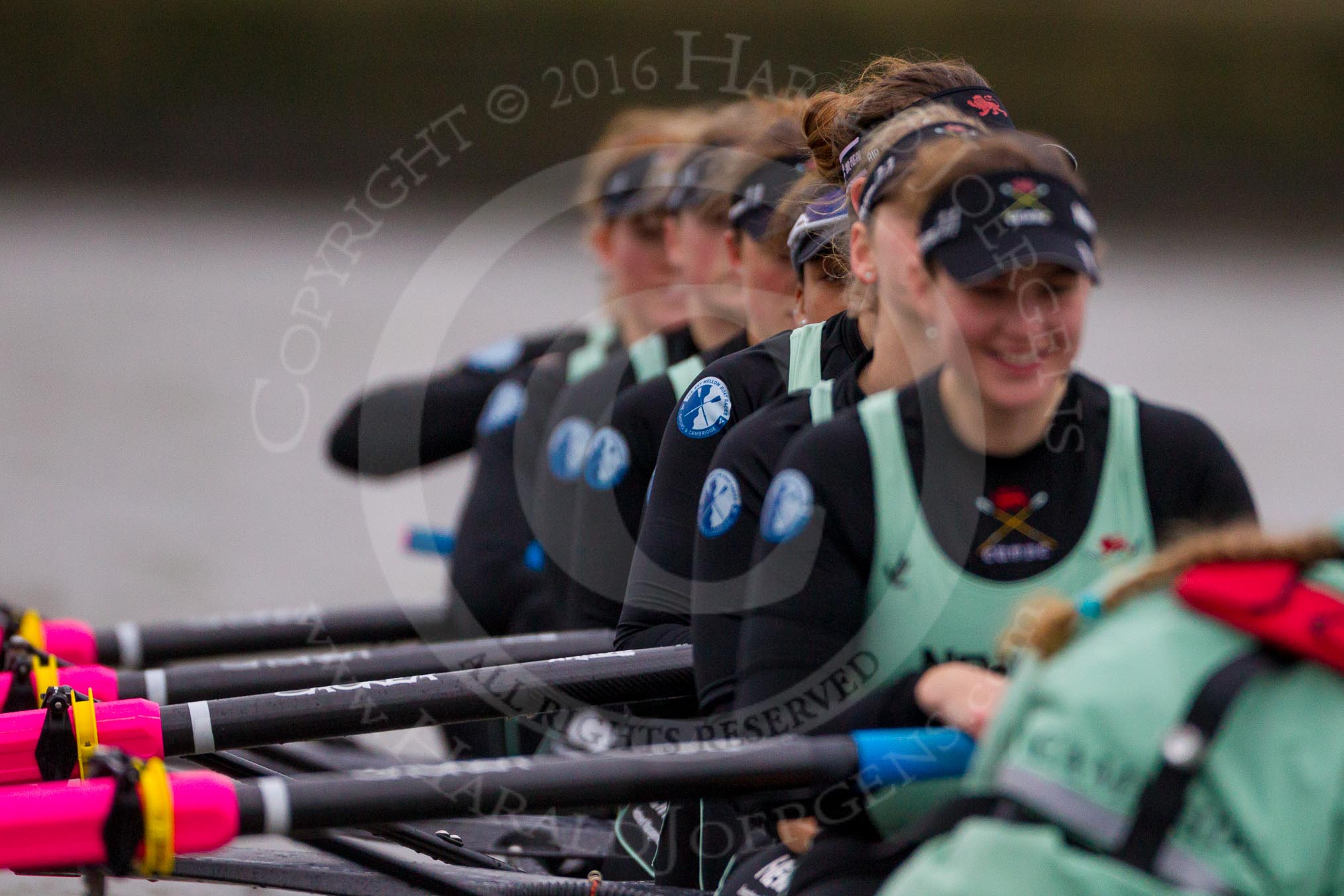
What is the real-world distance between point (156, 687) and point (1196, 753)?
195 centimetres

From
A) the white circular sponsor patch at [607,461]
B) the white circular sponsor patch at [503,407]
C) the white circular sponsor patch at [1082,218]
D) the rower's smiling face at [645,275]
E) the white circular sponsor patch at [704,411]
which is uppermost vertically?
the rower's smiling face at [645,275]

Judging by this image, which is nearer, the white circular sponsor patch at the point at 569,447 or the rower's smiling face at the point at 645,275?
the white circular sponsor patch at the point at 569,447

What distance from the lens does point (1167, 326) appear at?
1091cm

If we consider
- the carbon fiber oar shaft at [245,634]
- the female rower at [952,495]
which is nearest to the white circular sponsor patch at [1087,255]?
the female rower at [952,495]

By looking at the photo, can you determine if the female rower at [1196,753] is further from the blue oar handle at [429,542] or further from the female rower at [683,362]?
the blue oar handle at [429,542]

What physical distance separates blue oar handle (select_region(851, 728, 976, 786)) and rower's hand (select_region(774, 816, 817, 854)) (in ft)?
0.88

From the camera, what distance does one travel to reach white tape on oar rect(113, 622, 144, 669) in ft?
12.1

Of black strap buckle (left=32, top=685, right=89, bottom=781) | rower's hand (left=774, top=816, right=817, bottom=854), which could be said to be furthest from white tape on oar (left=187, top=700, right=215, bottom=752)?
rower's hand (left=774, top=816, right=817, bottom=854)

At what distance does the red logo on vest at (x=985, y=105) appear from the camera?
256cm

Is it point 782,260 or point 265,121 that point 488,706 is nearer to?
point 782,260

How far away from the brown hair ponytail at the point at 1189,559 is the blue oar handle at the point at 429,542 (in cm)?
386

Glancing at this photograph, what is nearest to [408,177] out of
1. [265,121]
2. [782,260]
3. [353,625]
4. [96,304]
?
[265,121]

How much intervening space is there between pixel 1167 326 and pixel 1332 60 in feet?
25.6

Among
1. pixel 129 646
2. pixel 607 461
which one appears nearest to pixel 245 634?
pixel 129 646
